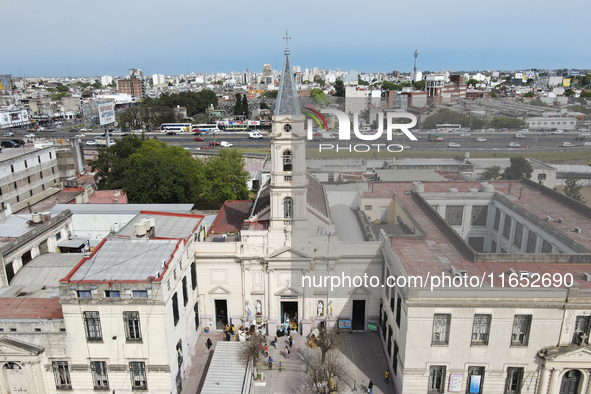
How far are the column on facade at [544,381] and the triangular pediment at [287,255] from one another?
56.9 ft

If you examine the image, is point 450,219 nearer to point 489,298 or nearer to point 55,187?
point 489,298

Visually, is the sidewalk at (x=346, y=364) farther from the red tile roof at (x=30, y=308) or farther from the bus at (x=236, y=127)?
the bus at (x=236, y=127)

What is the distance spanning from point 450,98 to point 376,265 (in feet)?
478

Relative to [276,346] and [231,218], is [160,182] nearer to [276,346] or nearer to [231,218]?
[231,218]

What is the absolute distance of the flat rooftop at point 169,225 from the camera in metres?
34.2

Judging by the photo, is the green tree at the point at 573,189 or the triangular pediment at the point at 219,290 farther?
the green tree at the point at 573,189

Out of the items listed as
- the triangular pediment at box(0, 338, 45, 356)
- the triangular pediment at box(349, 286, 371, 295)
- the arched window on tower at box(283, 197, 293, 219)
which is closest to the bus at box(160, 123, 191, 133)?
the arched window on tower at box(283, 197, 293, 219)

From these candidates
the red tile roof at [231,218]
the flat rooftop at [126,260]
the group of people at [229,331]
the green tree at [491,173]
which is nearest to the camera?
the flat rooftop at [126,260]

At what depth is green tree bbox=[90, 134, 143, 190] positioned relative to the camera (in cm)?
6475

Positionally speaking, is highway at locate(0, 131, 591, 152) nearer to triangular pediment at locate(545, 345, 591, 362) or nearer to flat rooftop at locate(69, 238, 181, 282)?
flat rooftop at locate(69, 238, 181, 282)

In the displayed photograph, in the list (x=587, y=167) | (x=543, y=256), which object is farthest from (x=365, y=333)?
(x=587, y=167)

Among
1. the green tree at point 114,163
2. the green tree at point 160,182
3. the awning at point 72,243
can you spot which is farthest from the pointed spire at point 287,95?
the green tree at point 114,163

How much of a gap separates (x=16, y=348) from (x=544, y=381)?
108ft

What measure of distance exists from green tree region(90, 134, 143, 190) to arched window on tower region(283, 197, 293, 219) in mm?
38120
